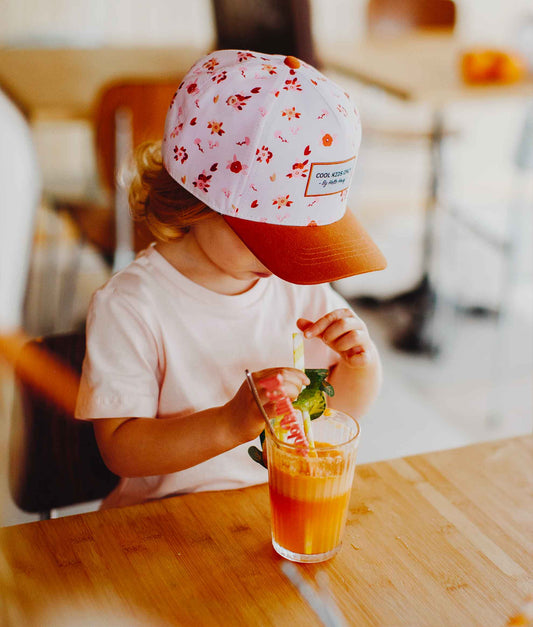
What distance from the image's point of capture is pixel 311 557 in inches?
31.1

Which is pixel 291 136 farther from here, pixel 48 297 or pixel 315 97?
pixel 48 297

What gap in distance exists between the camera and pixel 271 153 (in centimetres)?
81

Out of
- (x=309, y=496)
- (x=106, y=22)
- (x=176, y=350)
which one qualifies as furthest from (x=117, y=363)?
(x=106, y=22)

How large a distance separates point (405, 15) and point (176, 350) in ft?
10.3

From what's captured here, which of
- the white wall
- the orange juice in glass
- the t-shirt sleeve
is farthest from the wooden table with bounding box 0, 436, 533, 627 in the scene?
the white wall

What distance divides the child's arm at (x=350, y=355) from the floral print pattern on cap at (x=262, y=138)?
0.14 metres

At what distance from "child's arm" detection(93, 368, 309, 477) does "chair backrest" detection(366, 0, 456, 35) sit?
3199mm

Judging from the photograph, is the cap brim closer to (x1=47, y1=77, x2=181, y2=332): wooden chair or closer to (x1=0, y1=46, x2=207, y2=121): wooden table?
(x1=47, y1=77, x2=181, y2=332): wooden chair

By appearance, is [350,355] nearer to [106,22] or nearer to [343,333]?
[343,333]

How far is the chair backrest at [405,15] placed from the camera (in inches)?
143

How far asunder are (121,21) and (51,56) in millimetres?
1117

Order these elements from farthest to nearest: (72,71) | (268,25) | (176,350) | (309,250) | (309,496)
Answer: (72,71)
(268,25)
(176,350)
(309,250)
(309,496)

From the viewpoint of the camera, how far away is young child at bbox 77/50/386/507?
2.69 feet

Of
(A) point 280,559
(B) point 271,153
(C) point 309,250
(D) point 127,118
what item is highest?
(B) point 271,153
